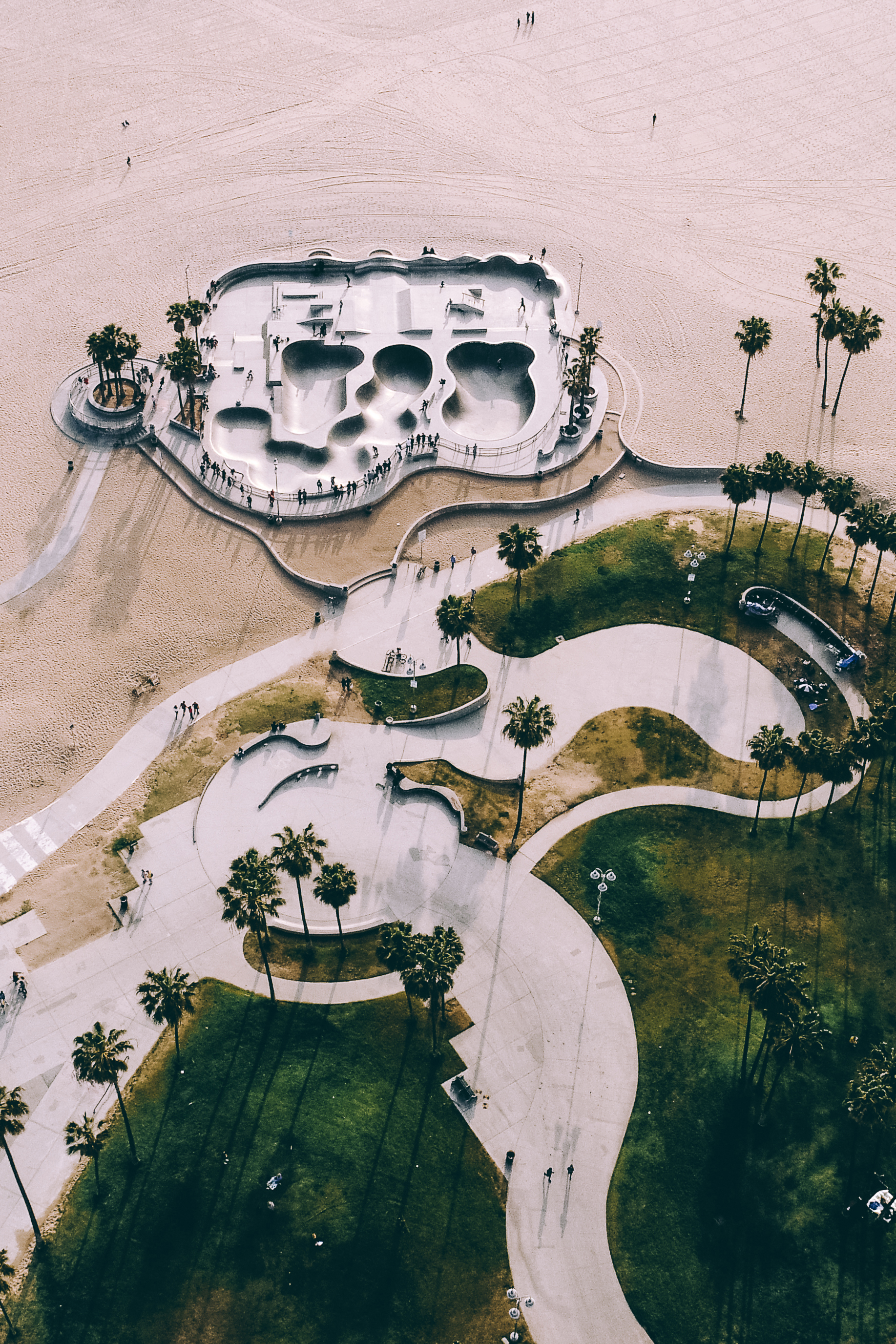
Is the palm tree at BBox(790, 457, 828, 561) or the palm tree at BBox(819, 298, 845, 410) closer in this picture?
the palm tree at BBox(790, 457, 828, 561)

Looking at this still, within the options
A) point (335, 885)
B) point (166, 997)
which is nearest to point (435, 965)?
point (335, 885)

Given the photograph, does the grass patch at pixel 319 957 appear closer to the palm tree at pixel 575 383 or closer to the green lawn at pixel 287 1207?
the green lawn at pixel 287 1207

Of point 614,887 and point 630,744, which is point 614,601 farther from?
point 614,887

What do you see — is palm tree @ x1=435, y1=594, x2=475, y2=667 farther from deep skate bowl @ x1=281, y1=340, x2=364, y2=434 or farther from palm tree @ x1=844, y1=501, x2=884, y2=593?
deep skate bowl @ x1=281, y1=340, x2=364, y2=434

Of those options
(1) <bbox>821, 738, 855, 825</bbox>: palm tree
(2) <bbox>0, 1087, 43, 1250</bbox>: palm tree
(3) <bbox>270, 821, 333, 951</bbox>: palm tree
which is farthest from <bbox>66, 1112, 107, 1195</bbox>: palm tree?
(1) <bbox>821, 738, 855, 825</bbox>: palm tree

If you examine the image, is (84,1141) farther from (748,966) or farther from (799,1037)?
(799,1037)

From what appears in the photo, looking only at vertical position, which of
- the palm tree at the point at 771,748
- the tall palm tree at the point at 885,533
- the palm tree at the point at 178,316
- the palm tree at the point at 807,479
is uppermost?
the palm tree at the point at 178,316

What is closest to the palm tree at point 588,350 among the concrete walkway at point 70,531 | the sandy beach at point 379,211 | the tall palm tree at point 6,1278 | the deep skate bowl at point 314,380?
the sandy beach at point 379,211
